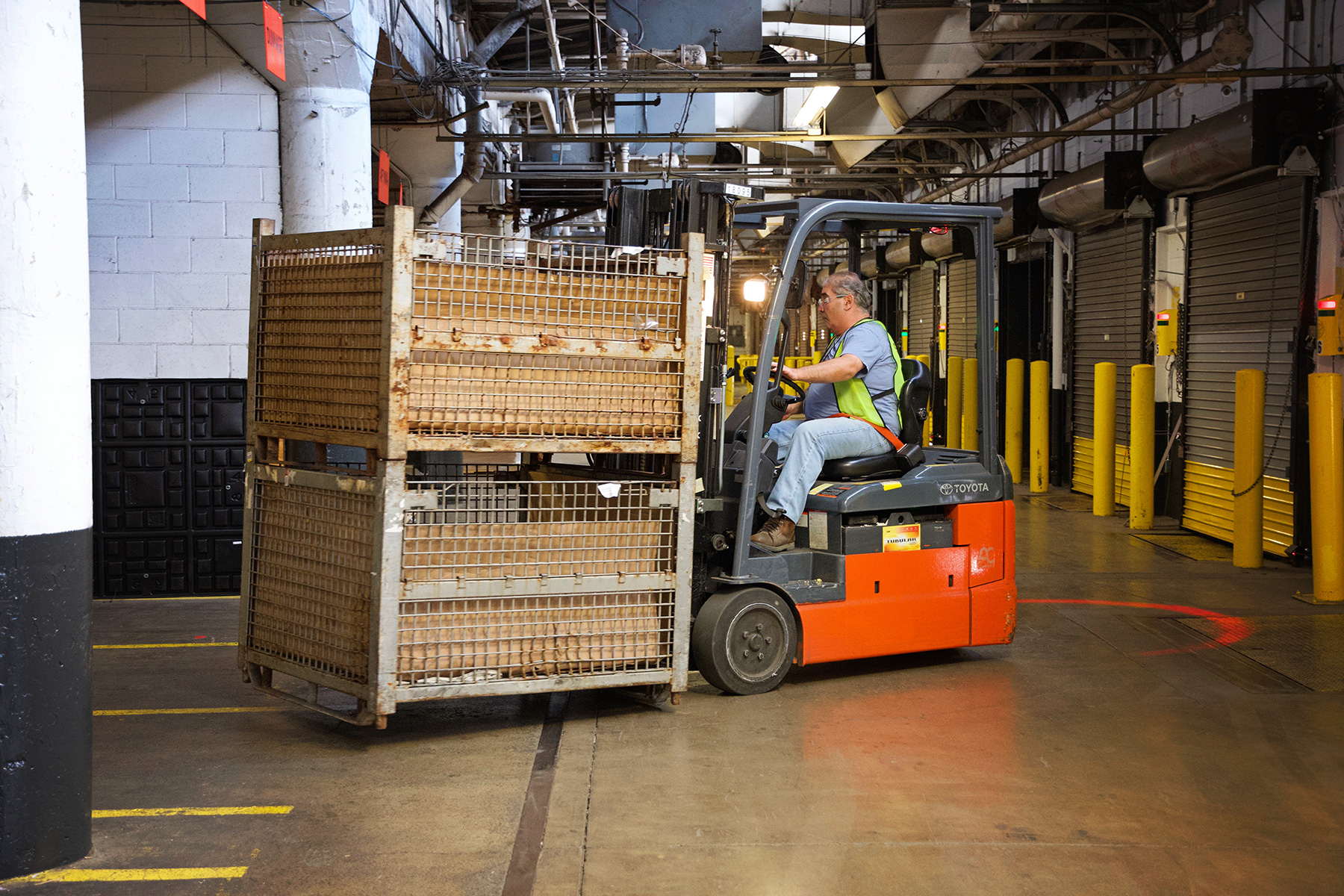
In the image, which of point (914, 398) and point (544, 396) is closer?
point (544, 396)

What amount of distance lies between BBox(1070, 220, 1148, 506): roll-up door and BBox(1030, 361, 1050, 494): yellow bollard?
0.42m

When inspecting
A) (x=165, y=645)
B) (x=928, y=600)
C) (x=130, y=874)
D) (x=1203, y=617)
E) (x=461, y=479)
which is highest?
(x=461, y=479)

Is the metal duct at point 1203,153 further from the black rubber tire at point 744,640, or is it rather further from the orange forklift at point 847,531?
the black rubber tire at point 744,640

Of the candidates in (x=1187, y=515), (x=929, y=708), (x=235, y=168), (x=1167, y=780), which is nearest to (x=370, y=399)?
(x=929, y=708)

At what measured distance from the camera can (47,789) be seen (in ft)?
12.6

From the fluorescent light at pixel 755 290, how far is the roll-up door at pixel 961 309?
13.9 meters

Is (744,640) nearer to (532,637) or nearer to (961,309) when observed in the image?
(532,637)

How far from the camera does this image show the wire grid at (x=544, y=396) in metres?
4.88

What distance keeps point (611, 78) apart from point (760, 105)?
201 inches

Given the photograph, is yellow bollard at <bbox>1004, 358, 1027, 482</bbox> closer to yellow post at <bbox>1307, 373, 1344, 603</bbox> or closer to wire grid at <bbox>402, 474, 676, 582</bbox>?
yellow post at <bbox>1307, 373, 1344, 603</bbox>

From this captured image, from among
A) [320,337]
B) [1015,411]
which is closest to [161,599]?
[320,337]

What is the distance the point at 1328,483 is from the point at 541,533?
6041 millimetres

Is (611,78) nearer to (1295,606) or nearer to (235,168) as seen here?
(235,168)

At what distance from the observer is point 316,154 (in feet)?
27.8
